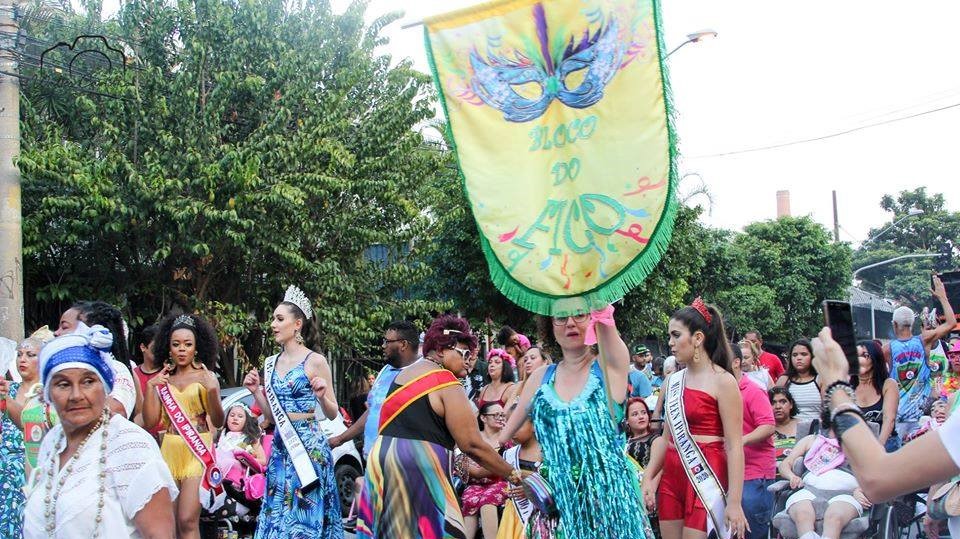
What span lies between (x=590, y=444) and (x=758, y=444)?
1985mm

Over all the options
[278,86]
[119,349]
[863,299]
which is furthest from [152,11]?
[863,299]

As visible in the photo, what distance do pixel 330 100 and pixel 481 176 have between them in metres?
10.4

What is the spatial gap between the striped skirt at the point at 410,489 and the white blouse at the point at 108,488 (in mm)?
1739

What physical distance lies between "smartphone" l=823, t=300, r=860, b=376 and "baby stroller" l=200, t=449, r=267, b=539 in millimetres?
7498

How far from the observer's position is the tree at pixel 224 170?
44.9ft

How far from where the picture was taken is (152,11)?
49.5 feet

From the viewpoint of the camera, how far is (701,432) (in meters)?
Answer: 5.89

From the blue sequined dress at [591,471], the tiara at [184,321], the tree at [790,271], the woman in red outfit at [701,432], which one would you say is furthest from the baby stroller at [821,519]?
the tree at [790,271]

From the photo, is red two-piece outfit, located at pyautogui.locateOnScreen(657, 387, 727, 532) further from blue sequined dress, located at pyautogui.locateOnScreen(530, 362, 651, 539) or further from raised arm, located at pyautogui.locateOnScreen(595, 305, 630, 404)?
raised arm, located at pyautogui.locateOnScreen(595, 305, 630, 404)

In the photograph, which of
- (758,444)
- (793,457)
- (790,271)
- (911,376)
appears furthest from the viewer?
(790,271)

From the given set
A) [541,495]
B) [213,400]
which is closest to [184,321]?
[213,400]

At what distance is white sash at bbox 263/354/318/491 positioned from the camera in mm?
7008

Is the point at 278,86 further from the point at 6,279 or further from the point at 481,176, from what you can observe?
the point at 481,176

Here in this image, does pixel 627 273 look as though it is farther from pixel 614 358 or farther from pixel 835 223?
pixel 835 223
